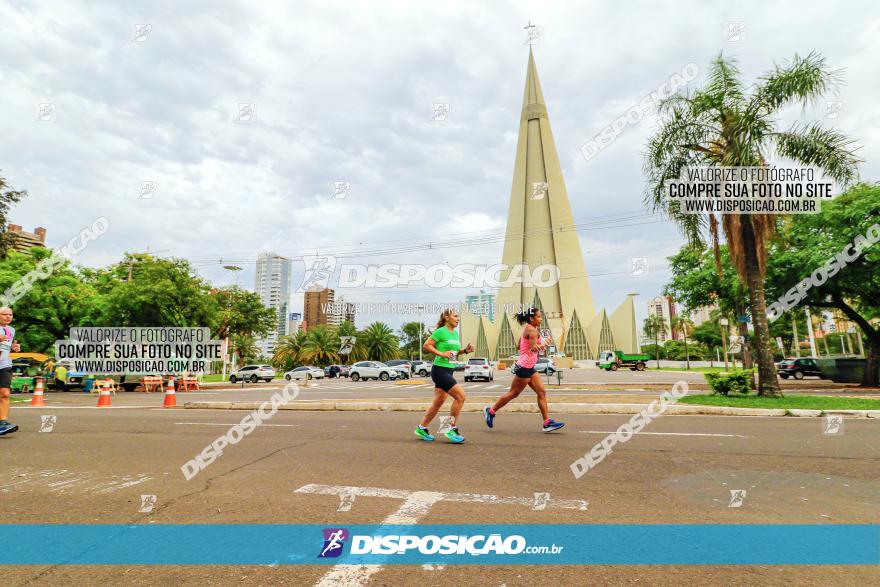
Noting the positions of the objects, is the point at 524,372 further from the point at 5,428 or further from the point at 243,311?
the point at 243,311

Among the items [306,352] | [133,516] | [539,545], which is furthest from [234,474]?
[306,352]

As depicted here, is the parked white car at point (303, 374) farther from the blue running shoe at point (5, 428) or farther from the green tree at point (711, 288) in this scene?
the blue running shoe at point (5, 428)

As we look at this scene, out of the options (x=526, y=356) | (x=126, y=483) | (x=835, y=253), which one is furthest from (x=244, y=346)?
(x=126, y=483)

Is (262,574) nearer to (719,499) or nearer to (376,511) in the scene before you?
(376,511)

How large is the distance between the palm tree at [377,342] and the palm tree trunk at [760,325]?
5550 cm

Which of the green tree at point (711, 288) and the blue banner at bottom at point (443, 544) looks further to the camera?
the green tree at point (711, 288)

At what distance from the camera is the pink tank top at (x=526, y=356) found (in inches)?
285

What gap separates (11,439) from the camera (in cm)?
734

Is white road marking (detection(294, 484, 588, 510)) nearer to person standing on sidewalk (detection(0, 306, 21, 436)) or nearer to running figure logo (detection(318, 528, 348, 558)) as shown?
running figure logo (detection(318, 528, 348, 558))

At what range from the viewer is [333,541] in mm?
3006

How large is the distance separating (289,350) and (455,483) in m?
59.6

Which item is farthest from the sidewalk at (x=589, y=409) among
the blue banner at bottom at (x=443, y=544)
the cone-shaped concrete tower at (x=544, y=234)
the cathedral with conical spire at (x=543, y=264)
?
the cone-shaped concrete tower at (x=544, y=234)

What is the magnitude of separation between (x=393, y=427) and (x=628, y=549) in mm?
5828

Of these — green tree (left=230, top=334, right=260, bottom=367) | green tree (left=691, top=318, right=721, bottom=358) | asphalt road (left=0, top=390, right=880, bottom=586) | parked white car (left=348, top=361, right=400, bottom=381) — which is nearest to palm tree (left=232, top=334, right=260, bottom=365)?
green tree (left=230, top=334, right=260, bottom=367)
